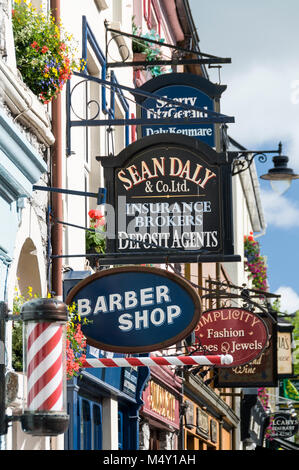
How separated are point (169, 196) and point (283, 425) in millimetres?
27228

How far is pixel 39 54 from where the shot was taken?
9.12m

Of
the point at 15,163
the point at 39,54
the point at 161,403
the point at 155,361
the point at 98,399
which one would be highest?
the point at 39,54

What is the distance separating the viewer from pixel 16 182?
7.58m

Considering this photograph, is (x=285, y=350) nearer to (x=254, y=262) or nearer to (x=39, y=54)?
(x=254, y=262)

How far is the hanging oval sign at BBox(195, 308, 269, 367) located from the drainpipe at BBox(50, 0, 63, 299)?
6.62m

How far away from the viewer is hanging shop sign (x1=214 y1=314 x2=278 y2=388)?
66.2 ft

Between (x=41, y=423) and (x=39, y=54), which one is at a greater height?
(x=39, y=54)

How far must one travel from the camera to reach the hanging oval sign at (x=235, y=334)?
16.8 metres

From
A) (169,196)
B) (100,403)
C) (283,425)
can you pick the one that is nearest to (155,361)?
(169,196)

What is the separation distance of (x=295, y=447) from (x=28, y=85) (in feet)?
123

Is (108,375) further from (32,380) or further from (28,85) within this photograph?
(32,380)

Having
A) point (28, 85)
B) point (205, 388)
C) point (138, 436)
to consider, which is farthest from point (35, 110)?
point (205, 388)

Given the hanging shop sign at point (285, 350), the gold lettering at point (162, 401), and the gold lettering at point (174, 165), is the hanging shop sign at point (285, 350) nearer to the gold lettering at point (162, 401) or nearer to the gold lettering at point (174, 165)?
the gold lettering at point (162, 401)

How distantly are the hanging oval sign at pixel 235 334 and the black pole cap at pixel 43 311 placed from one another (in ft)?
35.7
